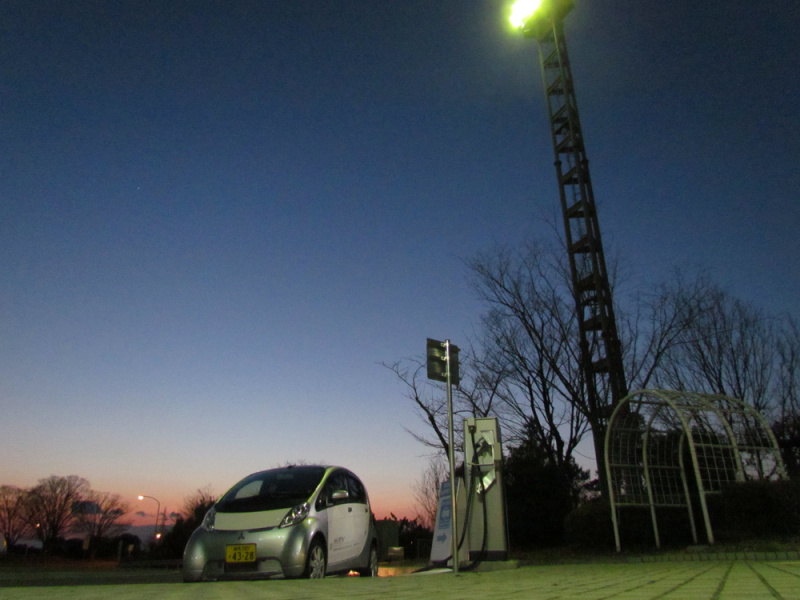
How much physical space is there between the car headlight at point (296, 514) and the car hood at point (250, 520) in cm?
5

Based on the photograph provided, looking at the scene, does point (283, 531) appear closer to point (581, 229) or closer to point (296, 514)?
point (296, 514)

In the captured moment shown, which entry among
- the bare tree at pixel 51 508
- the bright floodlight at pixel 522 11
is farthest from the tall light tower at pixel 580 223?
the bare tree at pixel 51 508

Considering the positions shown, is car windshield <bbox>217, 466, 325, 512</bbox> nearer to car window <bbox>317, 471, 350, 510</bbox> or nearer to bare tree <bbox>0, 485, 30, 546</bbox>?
car window <bbox>317, 471, 350, 510</bbox>

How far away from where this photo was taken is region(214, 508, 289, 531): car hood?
5527mm

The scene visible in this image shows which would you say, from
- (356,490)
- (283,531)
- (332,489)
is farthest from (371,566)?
(283,531)

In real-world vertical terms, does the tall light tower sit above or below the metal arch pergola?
above

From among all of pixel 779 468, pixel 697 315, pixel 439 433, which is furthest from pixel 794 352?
pixel 439 433

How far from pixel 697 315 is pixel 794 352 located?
4118mm

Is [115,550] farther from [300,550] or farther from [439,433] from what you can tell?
[300,550]

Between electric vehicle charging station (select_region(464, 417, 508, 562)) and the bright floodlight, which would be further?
the bright floodlight

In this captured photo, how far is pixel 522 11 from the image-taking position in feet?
55.7

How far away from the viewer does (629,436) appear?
431 inches

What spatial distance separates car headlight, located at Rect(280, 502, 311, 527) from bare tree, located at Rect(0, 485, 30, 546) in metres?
60.5

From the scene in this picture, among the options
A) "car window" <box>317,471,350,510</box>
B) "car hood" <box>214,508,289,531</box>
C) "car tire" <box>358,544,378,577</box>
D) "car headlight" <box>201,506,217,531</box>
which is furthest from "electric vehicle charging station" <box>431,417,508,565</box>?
"car headlight" <box>201,506,217,531</box>
